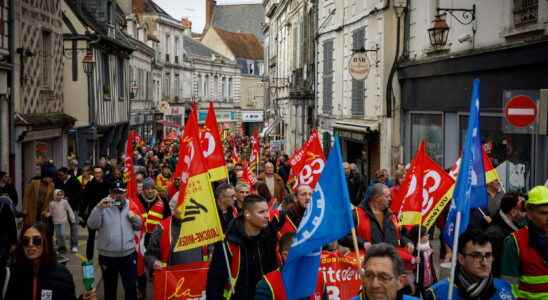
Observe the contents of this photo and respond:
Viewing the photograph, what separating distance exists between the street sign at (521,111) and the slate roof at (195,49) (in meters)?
57.3

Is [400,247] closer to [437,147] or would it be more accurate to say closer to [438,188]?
[438,188]

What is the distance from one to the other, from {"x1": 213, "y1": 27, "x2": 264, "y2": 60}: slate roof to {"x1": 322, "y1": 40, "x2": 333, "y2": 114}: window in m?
50.4

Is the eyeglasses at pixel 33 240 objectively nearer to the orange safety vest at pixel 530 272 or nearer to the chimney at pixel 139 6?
the orange safety vest at pixel 530 272

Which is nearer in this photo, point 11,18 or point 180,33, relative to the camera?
point 11,18

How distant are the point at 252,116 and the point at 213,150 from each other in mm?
56748

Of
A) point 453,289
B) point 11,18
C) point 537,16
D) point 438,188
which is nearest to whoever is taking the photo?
point 453,289

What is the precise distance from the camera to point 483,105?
15484 millimetres

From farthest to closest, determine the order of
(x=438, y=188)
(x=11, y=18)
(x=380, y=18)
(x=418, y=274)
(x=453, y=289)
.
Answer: (x=380, y=18), (x=11, y=18), (x=438, y=188), (x=418, y=274), (x=453, y=289)

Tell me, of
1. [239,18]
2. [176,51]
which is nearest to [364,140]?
[176,51]

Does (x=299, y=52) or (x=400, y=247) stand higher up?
(x=299, y=52)

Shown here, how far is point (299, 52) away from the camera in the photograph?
37750 mm

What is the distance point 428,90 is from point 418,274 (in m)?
11.2

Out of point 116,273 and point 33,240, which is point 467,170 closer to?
point 33,240

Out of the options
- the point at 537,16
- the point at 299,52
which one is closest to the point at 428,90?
the point at 537,16
